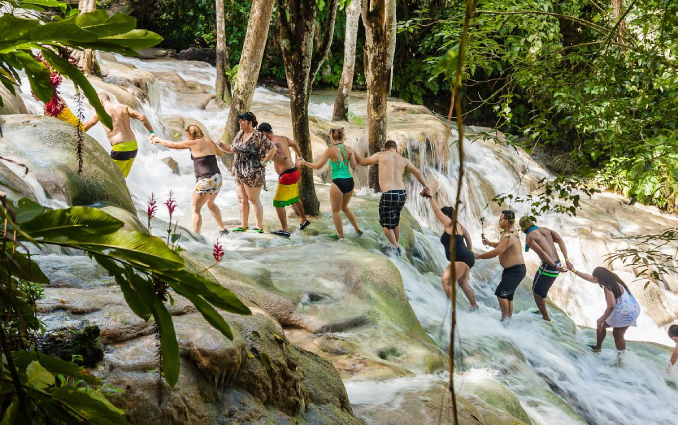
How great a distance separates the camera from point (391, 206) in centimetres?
922

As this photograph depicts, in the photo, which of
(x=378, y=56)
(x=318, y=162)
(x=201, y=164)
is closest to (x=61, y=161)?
(x=201, y=164)

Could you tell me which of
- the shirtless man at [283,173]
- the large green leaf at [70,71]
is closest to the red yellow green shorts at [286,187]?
the shirtless man at [283,173]

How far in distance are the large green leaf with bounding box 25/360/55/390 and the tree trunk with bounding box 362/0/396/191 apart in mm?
9214

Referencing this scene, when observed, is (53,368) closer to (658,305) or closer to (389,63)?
(389,63)

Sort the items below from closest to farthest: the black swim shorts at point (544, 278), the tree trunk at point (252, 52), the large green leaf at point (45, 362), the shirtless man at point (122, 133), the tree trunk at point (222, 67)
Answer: the large green leaf at point (45, 362), the shirtless man at point (122, 133), the black swim shorts at point (544, 278), the tree trunk at point (252, 52), the tree trunk at point (222, 67)

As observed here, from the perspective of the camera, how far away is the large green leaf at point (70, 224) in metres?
1.37

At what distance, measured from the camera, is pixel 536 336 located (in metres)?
9.34

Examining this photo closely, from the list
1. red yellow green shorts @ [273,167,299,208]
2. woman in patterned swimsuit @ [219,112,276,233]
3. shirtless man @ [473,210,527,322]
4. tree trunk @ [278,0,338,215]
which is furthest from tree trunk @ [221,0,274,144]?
shirtless man @ [473,210,527,322]

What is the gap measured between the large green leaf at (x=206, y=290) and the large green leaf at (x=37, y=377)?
0.37 metres

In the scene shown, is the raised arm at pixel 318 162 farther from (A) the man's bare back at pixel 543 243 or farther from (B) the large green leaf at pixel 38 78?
(B) the large green leaf at pixel 38 78

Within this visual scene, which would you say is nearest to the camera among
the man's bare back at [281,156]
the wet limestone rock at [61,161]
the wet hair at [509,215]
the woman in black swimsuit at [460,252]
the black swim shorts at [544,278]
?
the wet limestone rock at [61,161]

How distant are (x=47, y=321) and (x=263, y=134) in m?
6.17

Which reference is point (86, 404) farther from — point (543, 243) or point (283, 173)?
point (543, 243)

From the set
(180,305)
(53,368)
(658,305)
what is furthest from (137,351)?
(658,305)
